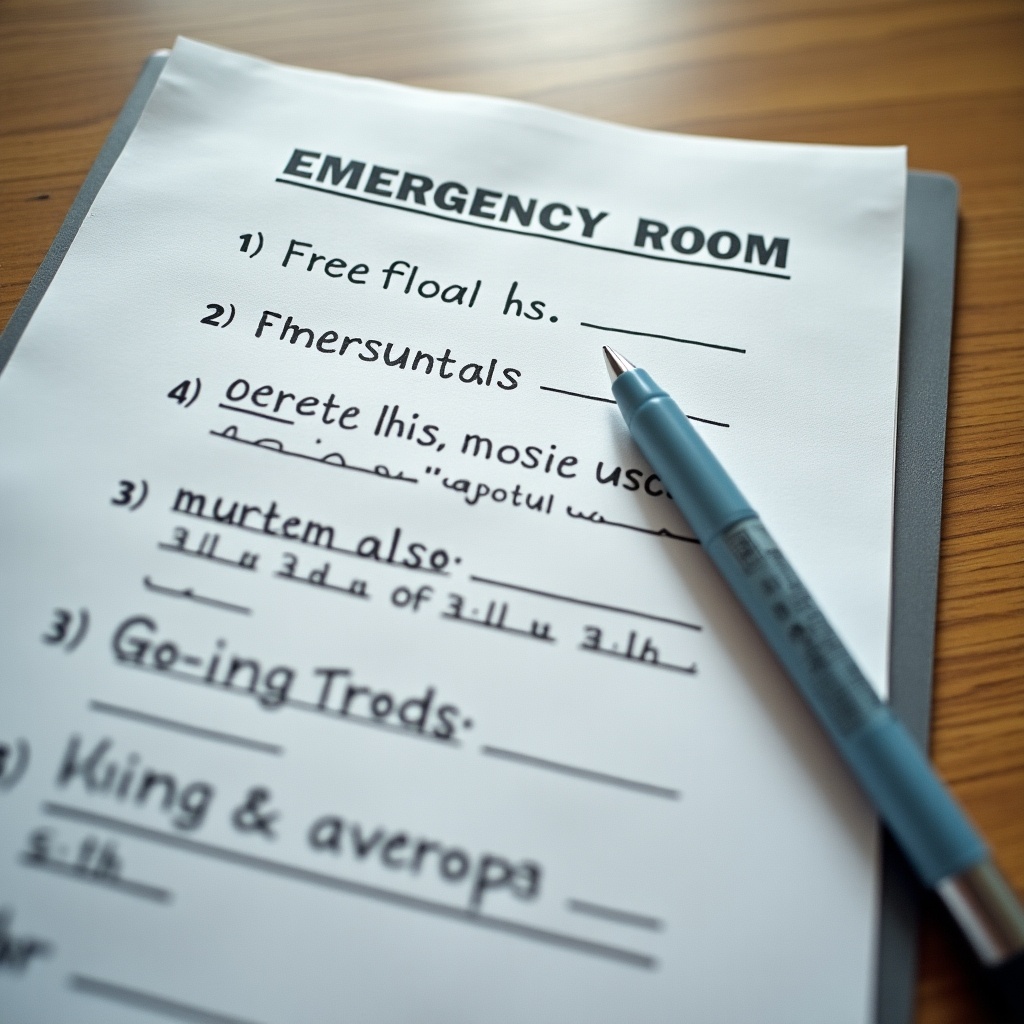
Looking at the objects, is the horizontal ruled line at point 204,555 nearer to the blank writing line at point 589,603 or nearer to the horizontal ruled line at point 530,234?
the blank writing line at point 589,603

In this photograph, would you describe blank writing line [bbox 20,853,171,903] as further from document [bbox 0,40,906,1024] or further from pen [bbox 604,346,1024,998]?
pen [bbox 604,346,1024,998]

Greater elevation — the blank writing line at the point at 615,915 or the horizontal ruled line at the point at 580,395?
the horizontal ruled line at the point at 580,395

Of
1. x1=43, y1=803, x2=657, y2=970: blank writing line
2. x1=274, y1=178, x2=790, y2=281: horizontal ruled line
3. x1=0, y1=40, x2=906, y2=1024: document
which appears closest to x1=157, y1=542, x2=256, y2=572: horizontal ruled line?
x1=0, y1=40, x2=906, y2=1024: document

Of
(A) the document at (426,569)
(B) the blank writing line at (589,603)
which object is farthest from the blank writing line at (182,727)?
(B) the blank writing line at (589,603)

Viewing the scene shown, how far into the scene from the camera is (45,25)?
56 centimetres

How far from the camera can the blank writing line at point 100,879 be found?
1.04ft

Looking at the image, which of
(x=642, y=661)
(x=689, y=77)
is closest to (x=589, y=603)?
(x=642, y=661)

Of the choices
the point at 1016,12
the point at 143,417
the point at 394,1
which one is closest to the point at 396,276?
the point at 143,417

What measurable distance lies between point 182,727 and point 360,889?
0.09 m

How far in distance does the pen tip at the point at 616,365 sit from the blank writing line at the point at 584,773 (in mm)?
177

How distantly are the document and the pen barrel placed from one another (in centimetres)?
1

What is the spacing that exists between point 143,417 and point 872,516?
34 centimetres

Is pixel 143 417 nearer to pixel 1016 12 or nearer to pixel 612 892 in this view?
pixel 612 892

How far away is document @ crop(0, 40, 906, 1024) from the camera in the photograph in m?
0.31
